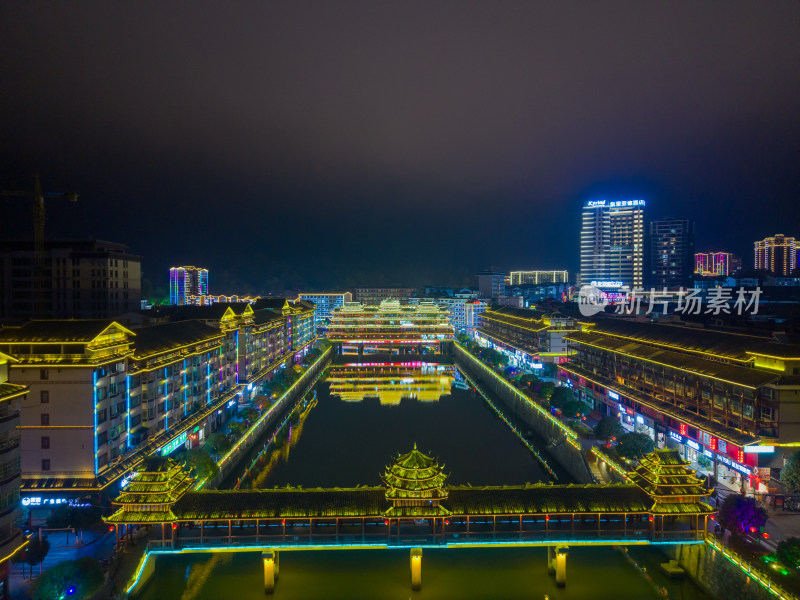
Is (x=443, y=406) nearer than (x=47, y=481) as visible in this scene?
No

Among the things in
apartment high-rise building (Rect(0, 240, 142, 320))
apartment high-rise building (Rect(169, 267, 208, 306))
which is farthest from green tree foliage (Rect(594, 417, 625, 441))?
apartment high-rise building (Rect(169, 267, 208, 306))

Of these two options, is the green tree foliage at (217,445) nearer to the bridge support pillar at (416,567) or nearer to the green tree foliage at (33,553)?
the green tree foliage at (33,553)

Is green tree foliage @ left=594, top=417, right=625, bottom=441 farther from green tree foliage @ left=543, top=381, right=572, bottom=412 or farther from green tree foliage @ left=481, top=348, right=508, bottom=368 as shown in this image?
green tree foliage @ left=481, top=348, right=508, bottom=368

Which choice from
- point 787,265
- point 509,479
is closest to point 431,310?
point 509,479

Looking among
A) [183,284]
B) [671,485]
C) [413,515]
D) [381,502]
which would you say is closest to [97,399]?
[381,502]

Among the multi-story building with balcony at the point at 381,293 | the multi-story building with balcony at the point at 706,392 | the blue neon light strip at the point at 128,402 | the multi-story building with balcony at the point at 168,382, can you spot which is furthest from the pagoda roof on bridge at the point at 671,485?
the multi-story building with balcony at the point at 381,293

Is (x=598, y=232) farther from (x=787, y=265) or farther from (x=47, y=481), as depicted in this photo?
(x=47, y=481)
